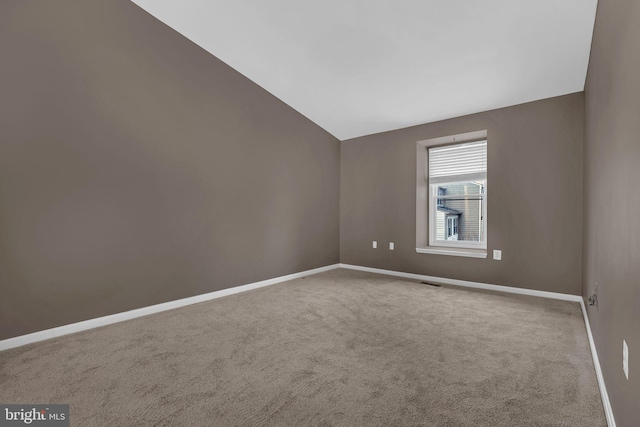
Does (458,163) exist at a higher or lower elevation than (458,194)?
higher

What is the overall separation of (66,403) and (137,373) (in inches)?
13.9

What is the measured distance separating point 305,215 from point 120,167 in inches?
103

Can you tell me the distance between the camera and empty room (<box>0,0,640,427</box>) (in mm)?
1571

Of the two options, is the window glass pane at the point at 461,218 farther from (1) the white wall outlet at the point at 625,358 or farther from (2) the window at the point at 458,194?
(1) the white wall outlet at the point at 625,358

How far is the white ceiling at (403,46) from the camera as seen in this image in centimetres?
244

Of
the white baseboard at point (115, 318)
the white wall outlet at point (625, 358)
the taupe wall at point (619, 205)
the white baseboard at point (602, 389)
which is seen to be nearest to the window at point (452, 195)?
the white baseboard at point (602, 389)

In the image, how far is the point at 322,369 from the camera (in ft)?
6.27

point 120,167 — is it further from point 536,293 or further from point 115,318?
point 536,293

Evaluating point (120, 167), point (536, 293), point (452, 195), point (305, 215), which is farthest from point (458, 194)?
point (120, 167)

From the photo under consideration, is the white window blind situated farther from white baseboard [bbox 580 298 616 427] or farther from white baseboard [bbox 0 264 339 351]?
white baseboard [bbox 0 264 339 351]

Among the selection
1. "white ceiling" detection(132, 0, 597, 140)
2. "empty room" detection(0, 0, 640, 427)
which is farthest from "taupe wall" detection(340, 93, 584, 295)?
"white ceiling" detection(132, 0, 597, 140)

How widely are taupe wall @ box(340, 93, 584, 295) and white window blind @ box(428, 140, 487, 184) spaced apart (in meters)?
0.31

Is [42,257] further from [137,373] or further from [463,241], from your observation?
[463,241]

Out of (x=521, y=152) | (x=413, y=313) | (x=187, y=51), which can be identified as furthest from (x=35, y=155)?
(x=521, y=152)
